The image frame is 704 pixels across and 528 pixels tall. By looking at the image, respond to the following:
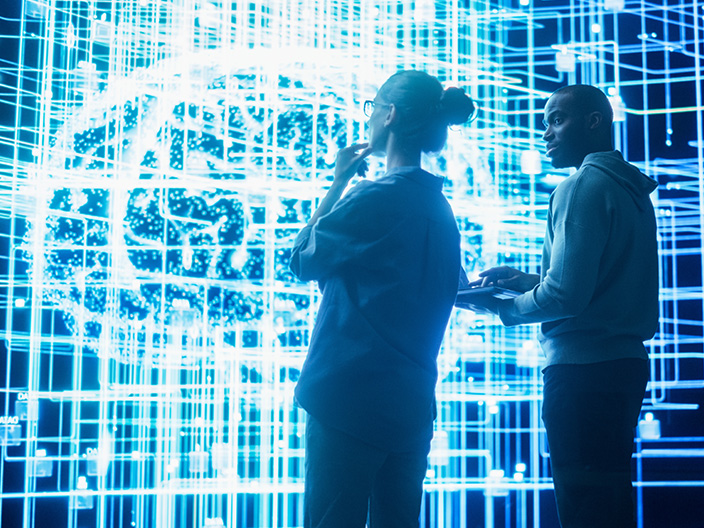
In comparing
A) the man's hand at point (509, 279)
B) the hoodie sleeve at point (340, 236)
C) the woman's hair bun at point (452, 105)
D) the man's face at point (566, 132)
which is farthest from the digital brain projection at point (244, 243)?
the hoodie sleeve at point (340, 236)

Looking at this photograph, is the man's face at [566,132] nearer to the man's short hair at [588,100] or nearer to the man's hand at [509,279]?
the man's short hair at [588,100]

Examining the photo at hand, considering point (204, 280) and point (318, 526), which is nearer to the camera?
point (318, 526)

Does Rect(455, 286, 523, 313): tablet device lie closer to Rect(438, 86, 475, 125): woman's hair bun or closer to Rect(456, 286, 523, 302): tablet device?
Rect(456, 286, 523, 302): tablet device

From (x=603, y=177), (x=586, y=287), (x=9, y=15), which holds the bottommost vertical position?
(x=586, y=287)

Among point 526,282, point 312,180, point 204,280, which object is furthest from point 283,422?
point 526,282

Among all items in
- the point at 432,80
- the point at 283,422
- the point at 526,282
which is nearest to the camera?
the point at 432,80

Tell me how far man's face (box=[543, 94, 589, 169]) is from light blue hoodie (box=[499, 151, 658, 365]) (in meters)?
0.08

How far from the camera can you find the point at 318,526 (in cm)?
129

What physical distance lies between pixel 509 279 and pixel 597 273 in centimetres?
26

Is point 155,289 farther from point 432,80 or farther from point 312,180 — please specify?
point 432,80

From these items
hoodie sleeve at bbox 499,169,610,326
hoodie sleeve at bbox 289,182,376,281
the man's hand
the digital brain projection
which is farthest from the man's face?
the digital brain projection

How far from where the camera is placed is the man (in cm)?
148

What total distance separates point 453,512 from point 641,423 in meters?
0.71

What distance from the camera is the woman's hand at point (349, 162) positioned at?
1476mm
